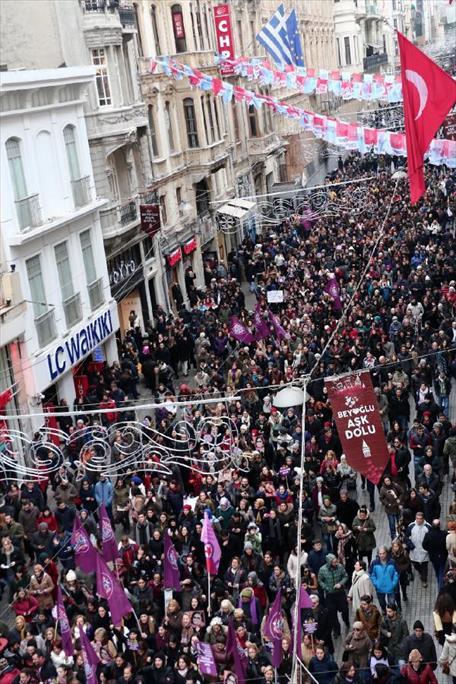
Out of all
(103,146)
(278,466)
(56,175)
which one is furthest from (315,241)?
(278,466)

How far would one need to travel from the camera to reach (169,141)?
4531cm

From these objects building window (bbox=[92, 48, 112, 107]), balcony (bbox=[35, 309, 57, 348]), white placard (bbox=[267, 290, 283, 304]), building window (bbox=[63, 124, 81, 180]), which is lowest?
white placard (bbox=[267, 290, 283, 304])

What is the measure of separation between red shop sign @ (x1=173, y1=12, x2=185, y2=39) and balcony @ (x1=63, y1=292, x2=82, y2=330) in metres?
18.5

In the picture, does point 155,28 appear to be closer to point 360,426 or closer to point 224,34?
point 224,34

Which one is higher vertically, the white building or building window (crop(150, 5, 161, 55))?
building window (crop(150, 5, 161, 55))

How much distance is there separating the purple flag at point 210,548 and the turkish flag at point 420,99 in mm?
6333

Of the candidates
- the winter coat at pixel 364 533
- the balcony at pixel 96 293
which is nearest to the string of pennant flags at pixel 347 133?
the balcony at pixel 96 293

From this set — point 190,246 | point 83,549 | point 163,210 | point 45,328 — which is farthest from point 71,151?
point 83,549

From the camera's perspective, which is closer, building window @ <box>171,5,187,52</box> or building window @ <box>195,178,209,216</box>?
building window @ <box>171,5,187,52</box>

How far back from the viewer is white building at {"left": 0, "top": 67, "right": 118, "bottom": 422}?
27.6 m

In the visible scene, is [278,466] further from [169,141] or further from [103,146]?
[169,141]

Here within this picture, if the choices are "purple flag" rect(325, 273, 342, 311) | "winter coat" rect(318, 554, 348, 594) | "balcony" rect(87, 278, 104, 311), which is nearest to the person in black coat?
"winter coat" rect(318, 554, 348, 594)

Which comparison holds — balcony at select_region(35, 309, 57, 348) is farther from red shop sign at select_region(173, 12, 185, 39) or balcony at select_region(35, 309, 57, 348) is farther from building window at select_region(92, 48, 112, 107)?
red shop sign at select_region(173, 12, 185, 39)

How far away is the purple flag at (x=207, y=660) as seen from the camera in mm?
14797
